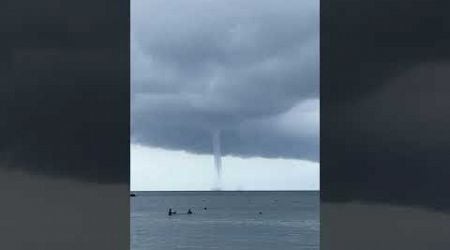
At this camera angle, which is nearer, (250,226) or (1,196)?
(1,196)

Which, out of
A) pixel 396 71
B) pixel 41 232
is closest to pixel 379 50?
Answer: pixel 396 71

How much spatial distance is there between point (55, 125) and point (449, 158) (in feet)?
10.3

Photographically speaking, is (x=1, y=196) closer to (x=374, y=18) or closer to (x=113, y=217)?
(x=113, y=217)

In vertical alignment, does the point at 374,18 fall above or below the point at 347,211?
above

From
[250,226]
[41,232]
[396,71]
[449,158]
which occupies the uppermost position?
[396,71]

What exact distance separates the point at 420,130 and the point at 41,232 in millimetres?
3123

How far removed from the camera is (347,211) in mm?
5039

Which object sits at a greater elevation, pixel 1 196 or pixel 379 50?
pixel 379 50

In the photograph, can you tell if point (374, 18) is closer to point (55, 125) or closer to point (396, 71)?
point (396, 71)

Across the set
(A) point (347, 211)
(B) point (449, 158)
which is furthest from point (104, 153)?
(B) point (449, 158)

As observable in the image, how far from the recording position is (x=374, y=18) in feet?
16.6

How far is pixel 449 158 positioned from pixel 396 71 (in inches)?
31.7

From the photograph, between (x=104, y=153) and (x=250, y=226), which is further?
(x=250, y=226)

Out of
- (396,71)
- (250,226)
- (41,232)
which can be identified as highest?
(396,71)
